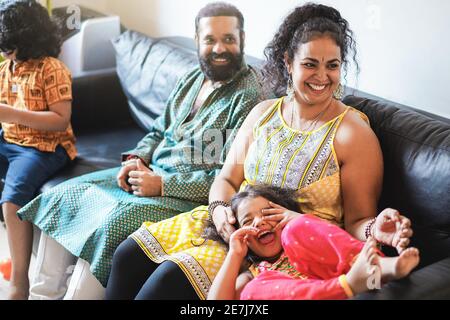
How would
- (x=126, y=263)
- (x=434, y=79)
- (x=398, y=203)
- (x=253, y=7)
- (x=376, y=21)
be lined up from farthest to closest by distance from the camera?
1. (x=253, y=7)
2. (x=376, y=21)
3. (x=434, y=79)
4. (x=126, y=263)
5. (x=398, y=203)

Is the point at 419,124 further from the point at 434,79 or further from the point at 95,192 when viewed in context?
the point at 95,192

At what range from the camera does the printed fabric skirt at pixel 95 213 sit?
6.54 ft

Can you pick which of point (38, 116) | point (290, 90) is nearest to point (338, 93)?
point (290, 90)

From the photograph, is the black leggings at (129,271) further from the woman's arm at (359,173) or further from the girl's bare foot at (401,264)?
the girl's bare foot at (401,264)

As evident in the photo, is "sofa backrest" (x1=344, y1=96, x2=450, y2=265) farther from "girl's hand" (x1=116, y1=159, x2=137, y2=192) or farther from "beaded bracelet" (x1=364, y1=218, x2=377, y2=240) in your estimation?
"girl's hand" (x1=116, y1=159, x2=137, y2=192)

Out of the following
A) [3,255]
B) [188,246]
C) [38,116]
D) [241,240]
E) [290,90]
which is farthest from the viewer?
[3,255]

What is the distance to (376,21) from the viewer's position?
87.4 inches

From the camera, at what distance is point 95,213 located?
2107mm

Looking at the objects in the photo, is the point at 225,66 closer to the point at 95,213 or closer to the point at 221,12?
the point at 221,12

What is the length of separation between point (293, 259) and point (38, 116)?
1342mm

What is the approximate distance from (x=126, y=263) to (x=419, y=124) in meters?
0.94

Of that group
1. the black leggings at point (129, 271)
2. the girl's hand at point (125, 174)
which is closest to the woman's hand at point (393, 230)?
the black leggings at point (129, 271)

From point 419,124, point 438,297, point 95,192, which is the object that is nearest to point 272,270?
point 438,297
